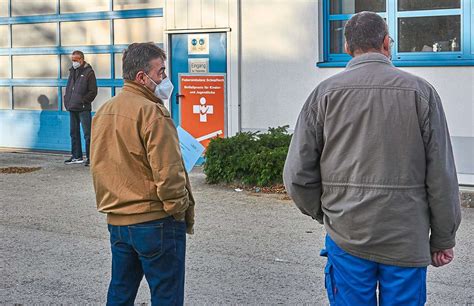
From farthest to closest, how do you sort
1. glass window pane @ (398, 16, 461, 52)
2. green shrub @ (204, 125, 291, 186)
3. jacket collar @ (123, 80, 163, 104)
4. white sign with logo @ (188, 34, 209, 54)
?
white sign with logo @ (188, 34, 209, 54), glass window pane @ (398, 16, 461, 52), green shrub @ (204, 125, 291, 186), jacket collar @ (123, 80, 163, 104)

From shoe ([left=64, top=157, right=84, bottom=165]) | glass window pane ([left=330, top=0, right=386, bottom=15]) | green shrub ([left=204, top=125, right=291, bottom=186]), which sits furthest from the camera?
shoe ([left=64, top=157, right=84, bottom=165])

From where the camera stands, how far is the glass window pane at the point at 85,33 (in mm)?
13891

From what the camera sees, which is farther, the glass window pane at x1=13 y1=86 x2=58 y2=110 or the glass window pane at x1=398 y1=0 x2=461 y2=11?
the glass window pane at x1=13 y1=86 x2=58 y2=110

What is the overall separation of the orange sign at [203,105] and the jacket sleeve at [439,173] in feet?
29.2

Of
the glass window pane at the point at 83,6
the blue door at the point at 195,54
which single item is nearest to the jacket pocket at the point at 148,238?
the blue door at the point at 195,54

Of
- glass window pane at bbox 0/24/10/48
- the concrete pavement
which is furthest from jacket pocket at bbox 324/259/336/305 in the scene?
glass window pane at bbox 0/24/10/48

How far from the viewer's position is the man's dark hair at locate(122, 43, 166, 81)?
4230 millimetres

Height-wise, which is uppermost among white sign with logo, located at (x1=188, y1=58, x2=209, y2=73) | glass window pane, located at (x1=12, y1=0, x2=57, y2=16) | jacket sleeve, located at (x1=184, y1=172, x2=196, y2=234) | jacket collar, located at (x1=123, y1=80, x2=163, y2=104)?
glass window pane, located at (x1=12, y1=0, x2=57, y2=16)

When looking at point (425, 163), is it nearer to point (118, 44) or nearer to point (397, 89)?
point (397, 89)

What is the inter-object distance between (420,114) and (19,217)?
21.9 feet

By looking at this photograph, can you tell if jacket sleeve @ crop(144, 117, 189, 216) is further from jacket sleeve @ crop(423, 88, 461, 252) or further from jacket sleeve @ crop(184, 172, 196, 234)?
jacket sleeve @ crop(423, 88, 461, 252)

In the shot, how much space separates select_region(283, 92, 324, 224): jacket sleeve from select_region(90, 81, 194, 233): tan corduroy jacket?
0.69 metres

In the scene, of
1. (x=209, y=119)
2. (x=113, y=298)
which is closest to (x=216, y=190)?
(x=209, y=119)

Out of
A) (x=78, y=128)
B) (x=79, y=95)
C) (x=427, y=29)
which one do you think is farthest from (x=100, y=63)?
(x=427, y=29)
